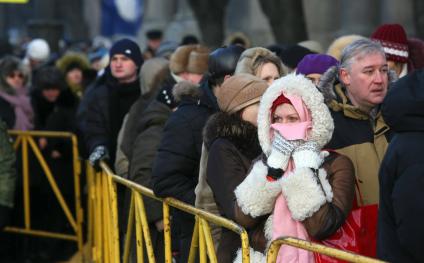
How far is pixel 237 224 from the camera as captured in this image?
220 inches

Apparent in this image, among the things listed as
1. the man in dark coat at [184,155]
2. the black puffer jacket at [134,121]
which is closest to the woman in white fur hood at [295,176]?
the man in dark coat at [184,155]

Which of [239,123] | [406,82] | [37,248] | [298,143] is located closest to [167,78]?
[239,123]

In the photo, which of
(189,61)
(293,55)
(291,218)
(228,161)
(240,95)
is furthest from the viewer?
(293,55)

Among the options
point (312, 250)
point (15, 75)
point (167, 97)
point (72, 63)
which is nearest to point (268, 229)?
point (312, 250)

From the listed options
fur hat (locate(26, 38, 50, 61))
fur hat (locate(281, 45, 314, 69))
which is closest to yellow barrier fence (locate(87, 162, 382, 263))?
fur hat (locate(281, 45, 314, 69))

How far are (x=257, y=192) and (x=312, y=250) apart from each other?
0.77 meters

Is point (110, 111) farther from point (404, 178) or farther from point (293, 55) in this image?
point (404, 178)

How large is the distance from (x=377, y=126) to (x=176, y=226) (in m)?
1.44

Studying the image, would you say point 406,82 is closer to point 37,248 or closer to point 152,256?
point 152,256

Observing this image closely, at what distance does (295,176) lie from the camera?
5512 mm

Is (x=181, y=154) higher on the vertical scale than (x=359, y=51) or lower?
lower

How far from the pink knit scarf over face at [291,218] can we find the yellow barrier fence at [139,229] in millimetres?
164

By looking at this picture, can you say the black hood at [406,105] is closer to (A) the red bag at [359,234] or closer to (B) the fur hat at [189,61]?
(A) the red bag at [359,234]

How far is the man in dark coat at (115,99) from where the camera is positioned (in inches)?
380
